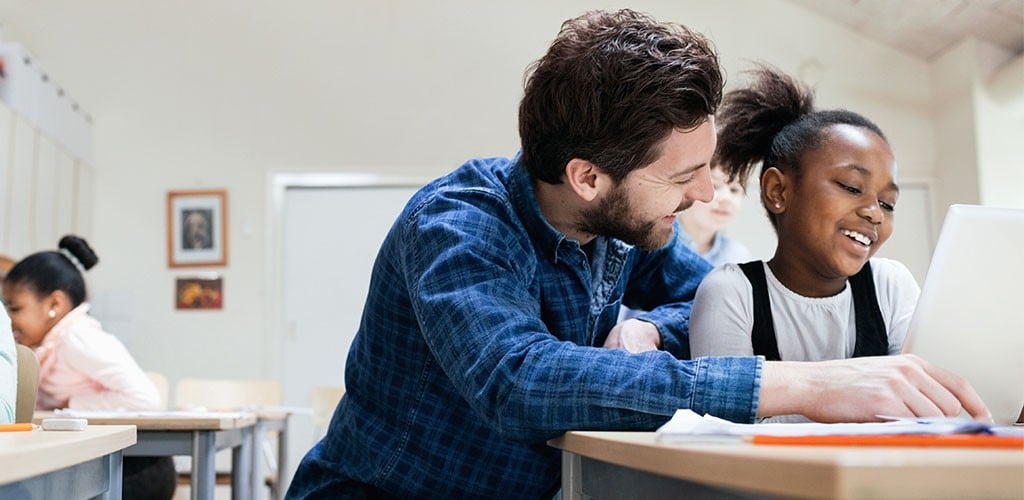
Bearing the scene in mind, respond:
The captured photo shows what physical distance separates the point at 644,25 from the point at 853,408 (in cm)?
64

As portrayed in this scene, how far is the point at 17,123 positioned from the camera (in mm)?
5320

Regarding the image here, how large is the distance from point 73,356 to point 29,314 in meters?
0.26

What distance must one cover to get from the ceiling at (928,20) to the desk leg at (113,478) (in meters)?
5.60

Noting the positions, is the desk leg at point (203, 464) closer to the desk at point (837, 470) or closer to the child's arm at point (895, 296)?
the child's arm at point (895, 296)

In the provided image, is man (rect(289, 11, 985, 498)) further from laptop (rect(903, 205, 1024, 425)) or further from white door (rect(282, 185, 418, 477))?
white door (rect(282, 185, 418, 477))

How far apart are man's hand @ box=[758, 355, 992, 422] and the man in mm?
228

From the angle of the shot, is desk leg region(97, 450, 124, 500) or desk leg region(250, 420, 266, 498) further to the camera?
desk leg region(250, 420, 266, 498)

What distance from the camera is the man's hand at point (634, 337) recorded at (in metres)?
1.44

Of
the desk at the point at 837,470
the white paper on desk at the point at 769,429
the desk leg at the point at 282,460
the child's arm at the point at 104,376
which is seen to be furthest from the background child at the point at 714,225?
the desk at the point at 837,470

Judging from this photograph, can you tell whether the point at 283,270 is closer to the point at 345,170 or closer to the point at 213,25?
the point at 345,170

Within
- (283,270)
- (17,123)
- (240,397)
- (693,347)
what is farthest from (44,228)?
(693,347)

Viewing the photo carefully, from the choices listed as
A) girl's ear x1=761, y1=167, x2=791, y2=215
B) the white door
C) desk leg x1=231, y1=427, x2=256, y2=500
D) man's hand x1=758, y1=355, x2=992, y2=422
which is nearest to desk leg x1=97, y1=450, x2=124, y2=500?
man's hand x1=758, y1=355, x2=992, y2=422

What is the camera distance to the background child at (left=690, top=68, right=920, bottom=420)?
1.60m

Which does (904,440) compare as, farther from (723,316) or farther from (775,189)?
(775,189)
